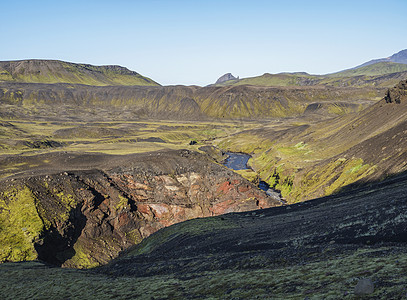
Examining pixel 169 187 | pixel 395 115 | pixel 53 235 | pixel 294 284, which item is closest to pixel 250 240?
pixel 294 284

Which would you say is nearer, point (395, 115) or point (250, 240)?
point (250, 240)

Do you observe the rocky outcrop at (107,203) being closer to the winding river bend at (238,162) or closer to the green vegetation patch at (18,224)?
the green vegetation patch at (18,224)

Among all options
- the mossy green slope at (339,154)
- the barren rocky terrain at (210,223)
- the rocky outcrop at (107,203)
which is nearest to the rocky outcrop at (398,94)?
the mossy green slope at (339,154)

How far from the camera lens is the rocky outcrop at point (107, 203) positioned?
1433 inches

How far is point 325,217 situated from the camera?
25.3 meters

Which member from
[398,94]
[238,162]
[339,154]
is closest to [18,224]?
[339,154]

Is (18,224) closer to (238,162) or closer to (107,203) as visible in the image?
(107,203)

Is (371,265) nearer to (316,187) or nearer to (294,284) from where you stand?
(294,284)

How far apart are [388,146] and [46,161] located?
6309cm

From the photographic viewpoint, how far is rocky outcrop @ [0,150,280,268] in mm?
36406

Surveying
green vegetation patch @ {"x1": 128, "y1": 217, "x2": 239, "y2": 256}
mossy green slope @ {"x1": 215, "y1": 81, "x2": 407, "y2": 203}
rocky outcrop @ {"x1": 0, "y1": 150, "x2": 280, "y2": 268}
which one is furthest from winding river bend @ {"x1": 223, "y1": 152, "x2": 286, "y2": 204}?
green vegetation patch @ {"x1": 128, "y1": 217, "x2": 239, "y2": 256}

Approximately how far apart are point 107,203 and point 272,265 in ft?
117

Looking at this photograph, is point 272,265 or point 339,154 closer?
point 272,265

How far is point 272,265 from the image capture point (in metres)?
17.0
